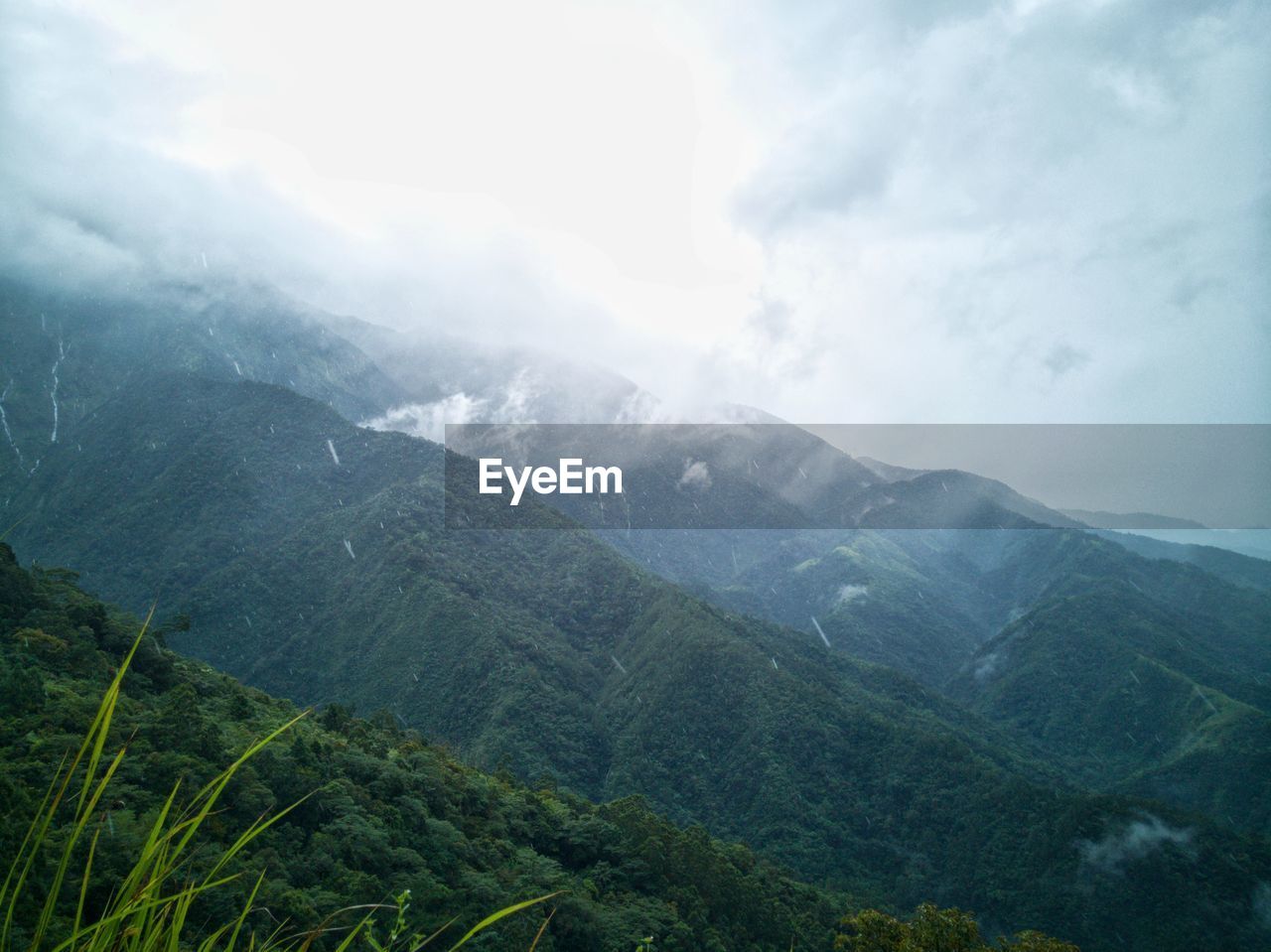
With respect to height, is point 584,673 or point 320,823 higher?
point 320,823

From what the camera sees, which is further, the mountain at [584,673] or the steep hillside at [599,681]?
the steep hillside at [599,681]

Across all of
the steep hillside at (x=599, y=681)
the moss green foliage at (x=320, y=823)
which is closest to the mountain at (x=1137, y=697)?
the steep hillside at (x=599, y=681)

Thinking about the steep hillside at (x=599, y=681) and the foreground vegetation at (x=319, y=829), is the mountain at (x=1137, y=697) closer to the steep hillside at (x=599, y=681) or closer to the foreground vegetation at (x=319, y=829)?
the steep hillside at (x=599, y=681)

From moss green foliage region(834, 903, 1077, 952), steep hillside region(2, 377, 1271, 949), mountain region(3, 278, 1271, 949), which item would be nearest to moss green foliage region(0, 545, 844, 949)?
moss green foliage region(834, 903, 1077, 952)

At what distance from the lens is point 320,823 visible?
55.1ft

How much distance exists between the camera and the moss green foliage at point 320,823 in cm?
1167

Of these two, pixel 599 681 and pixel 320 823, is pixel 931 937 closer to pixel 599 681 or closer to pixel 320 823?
pixel 320 823

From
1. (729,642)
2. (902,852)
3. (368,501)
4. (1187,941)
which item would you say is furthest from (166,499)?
(1187,941)

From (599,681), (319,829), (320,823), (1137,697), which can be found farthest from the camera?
(1137,697)

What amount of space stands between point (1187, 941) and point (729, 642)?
41.5 m

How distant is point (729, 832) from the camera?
54906 millimetres

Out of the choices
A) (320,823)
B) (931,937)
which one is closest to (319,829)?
(320,823)

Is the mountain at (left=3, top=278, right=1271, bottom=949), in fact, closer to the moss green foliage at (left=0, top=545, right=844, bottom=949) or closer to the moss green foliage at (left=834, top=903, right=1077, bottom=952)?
the moss green foliage at (left=0, top=545, right=844, bottom=949)

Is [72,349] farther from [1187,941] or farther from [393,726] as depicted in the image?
[1187,941]
